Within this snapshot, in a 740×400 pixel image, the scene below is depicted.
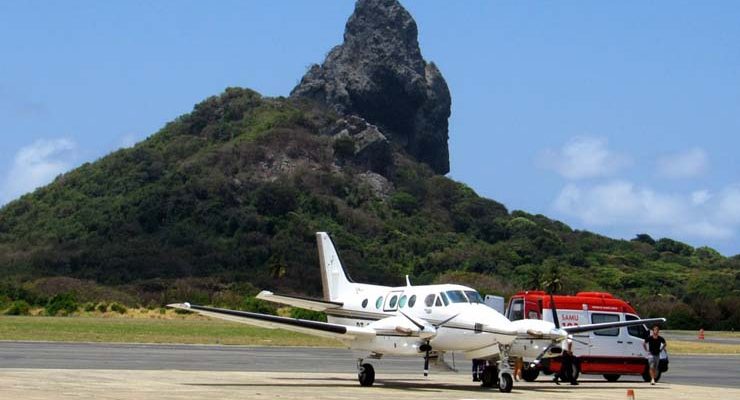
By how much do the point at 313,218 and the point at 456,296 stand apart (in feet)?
408

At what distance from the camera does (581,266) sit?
152 m

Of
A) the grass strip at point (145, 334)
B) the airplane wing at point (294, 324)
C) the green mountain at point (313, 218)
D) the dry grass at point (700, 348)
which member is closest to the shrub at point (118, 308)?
the green mountain at point (313, 218)

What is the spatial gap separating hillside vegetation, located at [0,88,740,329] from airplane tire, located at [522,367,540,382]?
6885cm

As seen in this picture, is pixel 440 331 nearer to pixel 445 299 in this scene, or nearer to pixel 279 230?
pixel 445 299

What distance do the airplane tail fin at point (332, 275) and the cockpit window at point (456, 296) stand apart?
202 inches

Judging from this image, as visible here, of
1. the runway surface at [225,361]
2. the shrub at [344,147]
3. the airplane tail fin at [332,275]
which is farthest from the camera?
the shrub at [344,147]

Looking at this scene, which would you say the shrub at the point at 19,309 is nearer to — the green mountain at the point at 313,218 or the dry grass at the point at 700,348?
the green mountain at the point at 313,218

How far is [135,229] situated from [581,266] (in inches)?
2227

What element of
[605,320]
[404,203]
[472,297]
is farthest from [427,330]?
[404,203]

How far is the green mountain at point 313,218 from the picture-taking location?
129 metres

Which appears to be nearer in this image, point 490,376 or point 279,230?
point 490,376

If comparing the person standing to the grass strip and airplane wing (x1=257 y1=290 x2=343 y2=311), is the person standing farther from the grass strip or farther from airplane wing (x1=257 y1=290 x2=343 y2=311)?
the grass strip

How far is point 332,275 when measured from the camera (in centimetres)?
3684

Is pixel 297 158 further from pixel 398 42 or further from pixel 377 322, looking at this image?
pixel 377 322
